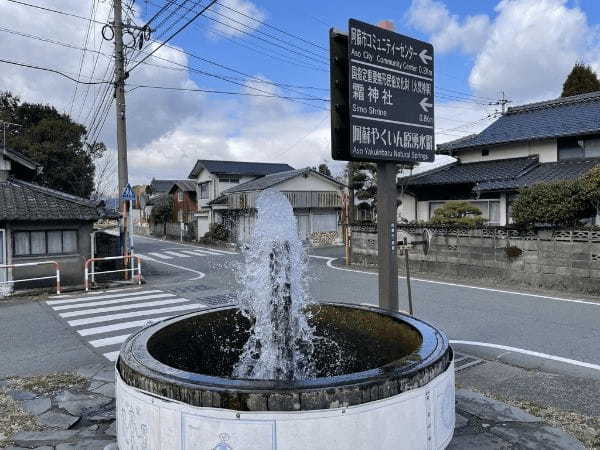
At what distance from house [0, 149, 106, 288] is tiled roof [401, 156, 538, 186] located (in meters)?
14.7

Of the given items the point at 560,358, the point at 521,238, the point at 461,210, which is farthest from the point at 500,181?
the point at 560,358

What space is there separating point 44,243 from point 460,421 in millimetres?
14579

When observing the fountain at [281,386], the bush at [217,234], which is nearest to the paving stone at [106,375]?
the fountain at [281,386]

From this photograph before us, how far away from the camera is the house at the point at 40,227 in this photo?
14.3 m

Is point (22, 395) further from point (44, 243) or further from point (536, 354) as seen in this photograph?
point (44, 243)

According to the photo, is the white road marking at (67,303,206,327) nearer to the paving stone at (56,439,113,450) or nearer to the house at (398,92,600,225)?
the paving stone at (56,439,113,450)

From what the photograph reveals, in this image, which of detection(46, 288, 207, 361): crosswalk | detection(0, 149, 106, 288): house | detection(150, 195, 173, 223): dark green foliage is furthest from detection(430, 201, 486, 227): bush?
detection(150, 195, 173, 223): dark green foliage

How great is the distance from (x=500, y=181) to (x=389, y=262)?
14.9 meters

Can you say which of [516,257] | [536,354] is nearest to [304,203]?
[516,257]

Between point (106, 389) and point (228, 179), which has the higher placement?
point (228, 179)

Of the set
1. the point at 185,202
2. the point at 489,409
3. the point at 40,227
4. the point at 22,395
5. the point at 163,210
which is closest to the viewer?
the point at 489,409

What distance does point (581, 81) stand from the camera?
115ft

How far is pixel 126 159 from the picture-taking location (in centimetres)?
1672

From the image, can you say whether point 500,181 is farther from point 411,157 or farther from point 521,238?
point 411,157
